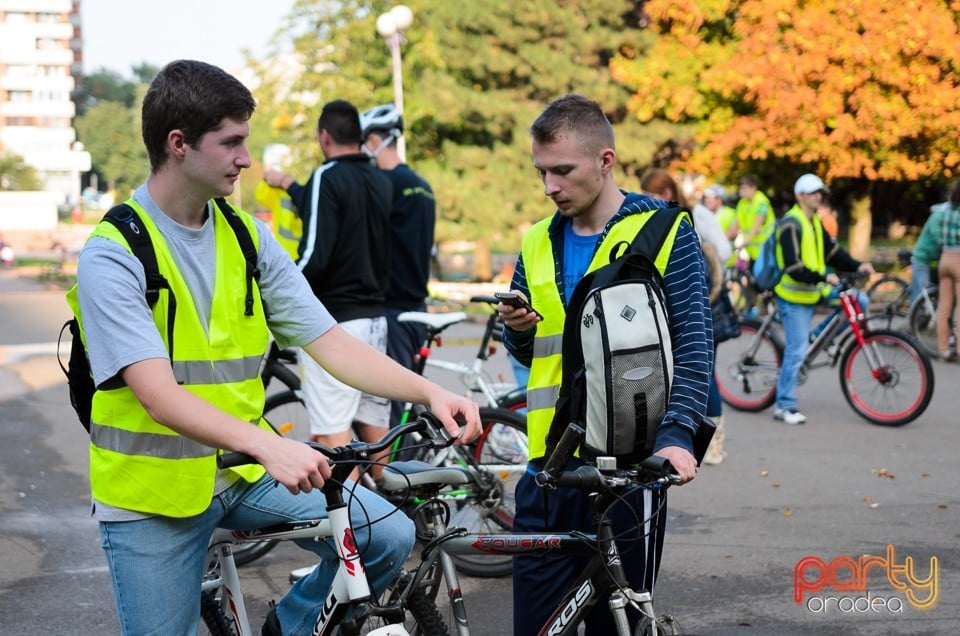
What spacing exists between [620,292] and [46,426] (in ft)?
26.5

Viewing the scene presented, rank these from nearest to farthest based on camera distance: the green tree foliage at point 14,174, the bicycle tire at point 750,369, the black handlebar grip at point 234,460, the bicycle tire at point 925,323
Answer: the black handlebar grip at point 234,460 < the bicycle tire at point 750,369 < the bicycle tire at point 925,323 < the green tree foliage at point 14,174

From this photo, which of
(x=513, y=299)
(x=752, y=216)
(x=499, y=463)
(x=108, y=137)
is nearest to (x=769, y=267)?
(x=499, y=463)

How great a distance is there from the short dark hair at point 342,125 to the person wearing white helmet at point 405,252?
356 millimetres

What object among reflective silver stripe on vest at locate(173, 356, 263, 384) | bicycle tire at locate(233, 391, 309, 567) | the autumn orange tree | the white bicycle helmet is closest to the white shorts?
bicycle tire at locate(233, 391, 309, 567)

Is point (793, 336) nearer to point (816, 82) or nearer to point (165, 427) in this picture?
point (165, 427)

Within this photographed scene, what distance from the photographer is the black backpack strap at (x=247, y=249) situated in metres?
3.24

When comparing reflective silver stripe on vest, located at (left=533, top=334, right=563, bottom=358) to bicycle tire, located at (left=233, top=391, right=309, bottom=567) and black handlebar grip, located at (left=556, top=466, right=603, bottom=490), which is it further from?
bicycle tire, located at (left=233, top=391, right=309, bottom=567)

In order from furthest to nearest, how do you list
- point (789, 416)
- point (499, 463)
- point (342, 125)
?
point (789, 416), point (342, 125), point (499, 463)

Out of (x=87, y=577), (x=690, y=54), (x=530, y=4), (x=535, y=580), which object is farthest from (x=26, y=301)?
(x=535, y=580)

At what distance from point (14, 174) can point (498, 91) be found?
62.5 meters

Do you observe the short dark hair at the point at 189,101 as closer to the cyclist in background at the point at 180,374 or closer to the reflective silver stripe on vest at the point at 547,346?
the cyclist in background at the point at 180,374

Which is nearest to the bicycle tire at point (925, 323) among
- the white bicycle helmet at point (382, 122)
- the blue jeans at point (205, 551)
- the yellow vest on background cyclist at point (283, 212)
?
the white bicycle helmet at point (382, 122)

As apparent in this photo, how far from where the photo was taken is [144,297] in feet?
9.70

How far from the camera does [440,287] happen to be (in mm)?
25141
